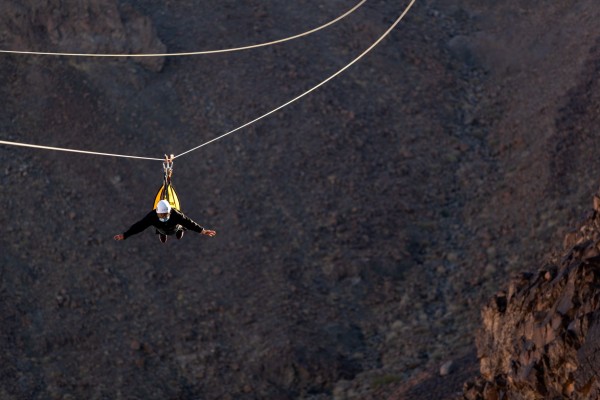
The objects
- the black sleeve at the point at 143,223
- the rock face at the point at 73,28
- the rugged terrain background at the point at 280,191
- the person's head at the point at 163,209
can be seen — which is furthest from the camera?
the rock face at the point at 73,28

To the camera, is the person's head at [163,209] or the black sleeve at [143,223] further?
the black sleeve at [143,223]

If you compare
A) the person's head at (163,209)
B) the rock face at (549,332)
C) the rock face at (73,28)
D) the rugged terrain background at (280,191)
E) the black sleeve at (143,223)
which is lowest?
the rock face at (549,332)

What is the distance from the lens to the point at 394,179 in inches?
1257

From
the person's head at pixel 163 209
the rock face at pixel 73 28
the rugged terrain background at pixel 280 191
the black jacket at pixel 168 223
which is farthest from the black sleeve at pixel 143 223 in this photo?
the rock face at pixel 73 28

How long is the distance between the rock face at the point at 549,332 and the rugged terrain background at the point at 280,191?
11.5 ft

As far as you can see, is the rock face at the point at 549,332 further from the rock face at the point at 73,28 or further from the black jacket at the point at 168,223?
the rock face at the point at 73,28

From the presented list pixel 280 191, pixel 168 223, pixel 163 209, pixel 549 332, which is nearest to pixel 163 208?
pixel 163 209

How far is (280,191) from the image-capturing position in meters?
31.2

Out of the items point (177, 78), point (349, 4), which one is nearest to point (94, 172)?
point (177, 78)

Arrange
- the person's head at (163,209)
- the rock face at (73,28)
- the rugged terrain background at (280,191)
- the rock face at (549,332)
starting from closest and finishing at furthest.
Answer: the rock face at (549,332) < the person's head at (163,209) < the rugged terrain background at (280,191) < the rock face at (73,28)

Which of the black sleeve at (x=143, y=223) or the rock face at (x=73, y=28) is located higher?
the rock face at (x=73, y=28)

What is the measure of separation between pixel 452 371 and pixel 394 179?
303 inches

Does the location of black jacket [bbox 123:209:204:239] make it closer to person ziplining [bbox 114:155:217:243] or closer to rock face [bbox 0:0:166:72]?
person ziplining [bbox 114:155:217:243]

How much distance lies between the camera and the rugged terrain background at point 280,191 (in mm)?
27234
